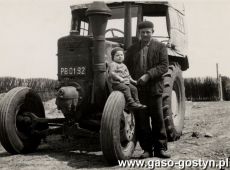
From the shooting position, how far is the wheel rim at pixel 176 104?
8466 mm

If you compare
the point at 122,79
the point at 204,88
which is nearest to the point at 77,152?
the point at 122,79

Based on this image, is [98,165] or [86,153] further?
[86,153]

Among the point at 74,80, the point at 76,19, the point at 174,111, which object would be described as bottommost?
the point at 174,111

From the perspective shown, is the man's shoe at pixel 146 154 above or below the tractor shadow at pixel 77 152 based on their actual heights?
above

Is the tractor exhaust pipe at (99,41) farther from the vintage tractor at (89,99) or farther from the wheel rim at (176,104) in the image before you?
the wheel rim at (176,104)

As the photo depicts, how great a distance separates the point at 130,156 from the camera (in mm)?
5793

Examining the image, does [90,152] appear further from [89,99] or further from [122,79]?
[122,79]

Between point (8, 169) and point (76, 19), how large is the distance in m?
3.69

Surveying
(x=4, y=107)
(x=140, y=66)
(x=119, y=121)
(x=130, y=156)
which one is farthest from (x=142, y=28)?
(x=4, y=107)

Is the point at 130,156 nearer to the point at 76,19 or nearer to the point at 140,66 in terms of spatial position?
the point at 140,66

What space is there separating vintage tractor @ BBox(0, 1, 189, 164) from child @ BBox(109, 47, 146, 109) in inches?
5.5

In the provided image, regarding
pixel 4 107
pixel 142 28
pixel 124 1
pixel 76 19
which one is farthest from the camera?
pixel 76 19

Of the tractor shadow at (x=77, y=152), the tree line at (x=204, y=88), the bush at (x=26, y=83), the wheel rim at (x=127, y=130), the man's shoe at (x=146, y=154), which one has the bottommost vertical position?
the tractor shadow at (x=77, y=152)

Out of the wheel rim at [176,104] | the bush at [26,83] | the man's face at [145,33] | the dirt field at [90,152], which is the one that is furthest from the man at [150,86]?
the bush at [26,83]
